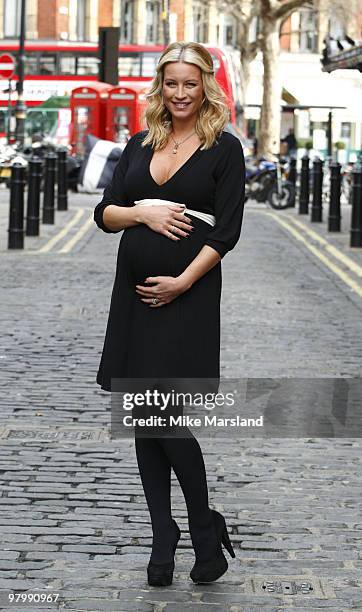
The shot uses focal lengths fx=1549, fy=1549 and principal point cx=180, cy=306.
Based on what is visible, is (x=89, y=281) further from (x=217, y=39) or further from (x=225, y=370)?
(x=217, y=39)

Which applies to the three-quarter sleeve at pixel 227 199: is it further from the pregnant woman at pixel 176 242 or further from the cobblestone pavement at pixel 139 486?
the cobblestone pavement at pixel 139 486

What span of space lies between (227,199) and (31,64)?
1901 inches

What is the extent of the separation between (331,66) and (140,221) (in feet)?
64.7

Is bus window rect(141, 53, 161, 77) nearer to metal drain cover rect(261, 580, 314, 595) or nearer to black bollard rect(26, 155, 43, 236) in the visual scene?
black bollard rect(26, 155, 43, 236)

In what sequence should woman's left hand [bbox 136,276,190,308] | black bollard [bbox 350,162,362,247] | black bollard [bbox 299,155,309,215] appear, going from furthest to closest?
black bollard [bbox 299,155,309,215], black bollard [bbox 350,162,362,247], woman's left hand [bbox 136,276,190,308]

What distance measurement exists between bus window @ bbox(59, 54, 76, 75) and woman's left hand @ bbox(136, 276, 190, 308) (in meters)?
46.9

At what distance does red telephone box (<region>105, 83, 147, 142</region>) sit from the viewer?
46303 mm

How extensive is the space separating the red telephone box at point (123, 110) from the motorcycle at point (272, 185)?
13088mm

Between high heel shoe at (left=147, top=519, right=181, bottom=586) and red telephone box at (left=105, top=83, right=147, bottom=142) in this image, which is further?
red telephone box at (left=105, top=83, right=147, bottom=142)

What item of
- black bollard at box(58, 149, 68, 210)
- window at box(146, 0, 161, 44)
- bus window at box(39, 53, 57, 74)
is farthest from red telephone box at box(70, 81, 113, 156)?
window at box(146, 0, 161, 44)

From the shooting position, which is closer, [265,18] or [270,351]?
[270,351]

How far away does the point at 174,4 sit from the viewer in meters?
75.4

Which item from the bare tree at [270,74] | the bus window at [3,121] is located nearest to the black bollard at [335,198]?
the bare tree at [270,74]

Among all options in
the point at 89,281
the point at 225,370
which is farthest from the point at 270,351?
the point at 89,281
